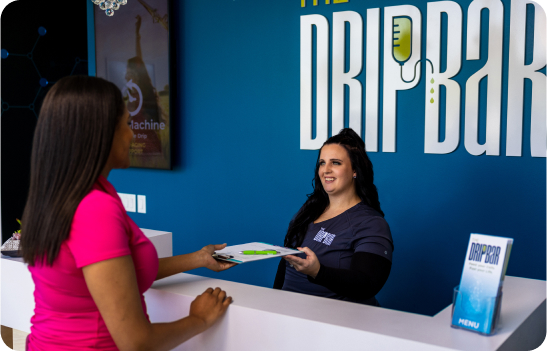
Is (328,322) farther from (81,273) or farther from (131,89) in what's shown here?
(131,89)

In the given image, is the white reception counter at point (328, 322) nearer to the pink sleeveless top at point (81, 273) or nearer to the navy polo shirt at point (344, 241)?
the pink sleeveless top at point (81, 273)

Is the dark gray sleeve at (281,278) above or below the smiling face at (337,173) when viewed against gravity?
below

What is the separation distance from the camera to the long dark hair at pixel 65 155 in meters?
1.05

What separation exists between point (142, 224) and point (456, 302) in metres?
2.99

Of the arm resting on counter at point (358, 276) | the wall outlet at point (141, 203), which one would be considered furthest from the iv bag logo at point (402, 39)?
the wall outlet at point (141, 203)

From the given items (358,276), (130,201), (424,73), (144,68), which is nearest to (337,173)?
(358,276)

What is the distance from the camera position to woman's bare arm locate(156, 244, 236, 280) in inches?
60.1

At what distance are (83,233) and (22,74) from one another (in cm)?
404

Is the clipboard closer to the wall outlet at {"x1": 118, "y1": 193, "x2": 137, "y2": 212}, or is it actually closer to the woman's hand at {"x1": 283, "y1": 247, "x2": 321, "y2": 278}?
the woman's hand at {"x1": 283, "y1": 247, "x2": 321, "y2": 278}

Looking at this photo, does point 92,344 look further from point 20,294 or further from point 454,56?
point 454,56

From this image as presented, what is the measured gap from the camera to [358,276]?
175 centimetres

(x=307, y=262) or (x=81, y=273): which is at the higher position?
(x=81, y=273)

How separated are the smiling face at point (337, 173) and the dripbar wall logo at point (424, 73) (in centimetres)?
58

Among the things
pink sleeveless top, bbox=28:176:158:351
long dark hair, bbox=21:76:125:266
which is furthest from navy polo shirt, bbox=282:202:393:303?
long dark hair, bbox=21:76:125:266
